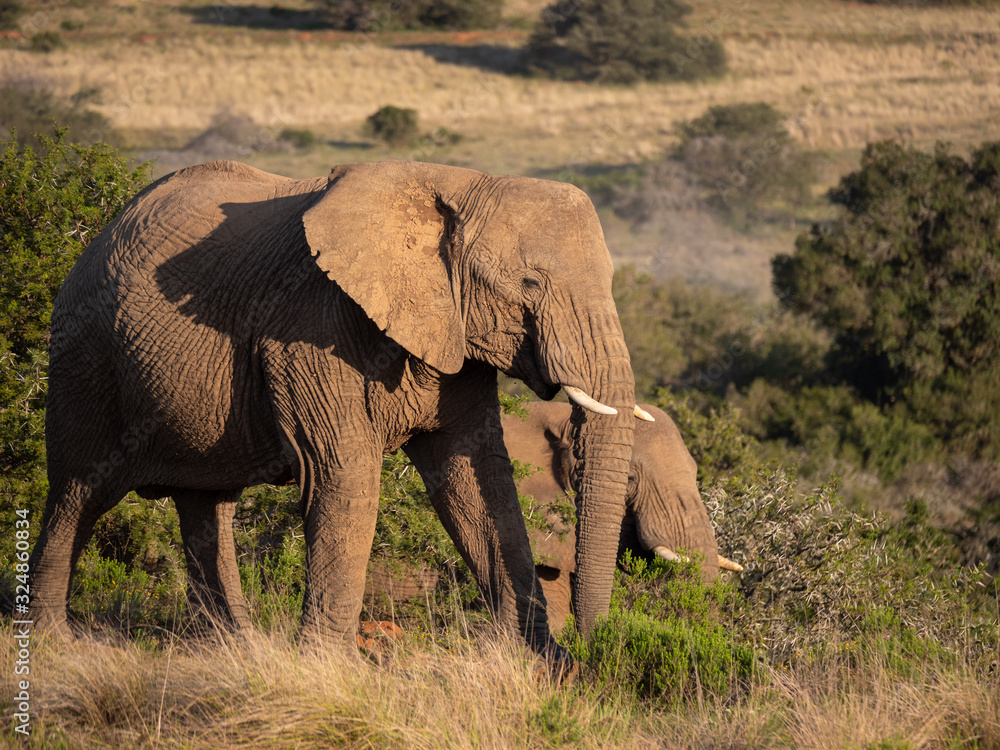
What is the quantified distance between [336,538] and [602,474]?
48.1 inches

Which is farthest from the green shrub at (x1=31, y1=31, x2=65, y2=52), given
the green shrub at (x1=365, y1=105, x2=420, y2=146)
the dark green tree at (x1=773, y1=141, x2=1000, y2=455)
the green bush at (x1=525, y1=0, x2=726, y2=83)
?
the dark green tree at (x1=773, y1=141, x2=1000, y2=455)

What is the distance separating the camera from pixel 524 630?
5027mm

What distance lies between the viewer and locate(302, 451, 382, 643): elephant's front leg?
467cm

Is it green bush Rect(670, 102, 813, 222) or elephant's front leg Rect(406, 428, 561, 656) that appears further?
green bush Rect(670, 102, 813, 222)

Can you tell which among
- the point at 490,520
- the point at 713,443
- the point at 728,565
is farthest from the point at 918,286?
the point at 490,520

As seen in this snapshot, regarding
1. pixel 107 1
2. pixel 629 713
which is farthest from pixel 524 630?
pixel 107 1

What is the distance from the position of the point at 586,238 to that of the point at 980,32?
191 feet

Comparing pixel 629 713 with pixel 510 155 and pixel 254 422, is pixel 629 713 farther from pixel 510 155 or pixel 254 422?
pixel 510 155

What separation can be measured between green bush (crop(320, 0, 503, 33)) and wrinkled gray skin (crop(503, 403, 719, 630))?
149ft

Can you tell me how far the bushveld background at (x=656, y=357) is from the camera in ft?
13.6

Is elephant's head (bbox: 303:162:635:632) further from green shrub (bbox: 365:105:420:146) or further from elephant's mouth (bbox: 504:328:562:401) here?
green shrub (bbox: 365:105:420:146)
